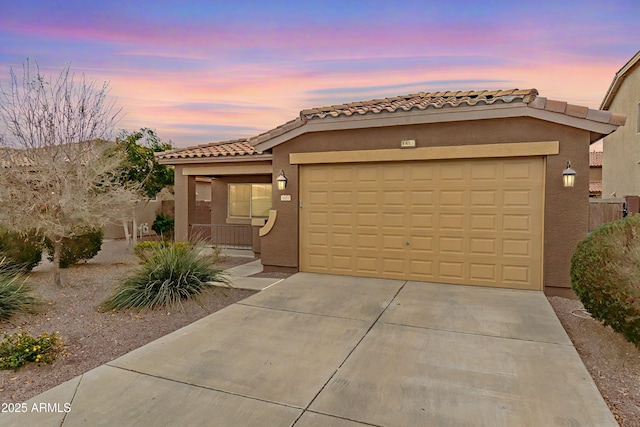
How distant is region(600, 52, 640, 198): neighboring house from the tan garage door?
382 inches

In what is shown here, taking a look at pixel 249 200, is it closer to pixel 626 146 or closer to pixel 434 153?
pixel 434 153

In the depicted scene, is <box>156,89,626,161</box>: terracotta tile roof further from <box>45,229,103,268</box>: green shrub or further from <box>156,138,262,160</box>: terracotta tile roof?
<box>45,229,103,268</box>: green shrub

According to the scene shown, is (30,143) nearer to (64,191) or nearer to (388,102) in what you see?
(64,191)

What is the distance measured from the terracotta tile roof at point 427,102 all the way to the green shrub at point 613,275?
317cm

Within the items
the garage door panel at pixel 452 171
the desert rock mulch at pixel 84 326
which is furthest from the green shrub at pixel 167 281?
the garage door panel at pixel 452 171

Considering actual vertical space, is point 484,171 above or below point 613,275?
above

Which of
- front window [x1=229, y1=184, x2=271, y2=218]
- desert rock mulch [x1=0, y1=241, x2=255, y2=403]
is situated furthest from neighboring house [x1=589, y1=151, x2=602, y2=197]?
desert rock mulch [x1=0, y1=241, x2=255, y2=403]

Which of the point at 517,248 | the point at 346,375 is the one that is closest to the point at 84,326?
the point at 346,375

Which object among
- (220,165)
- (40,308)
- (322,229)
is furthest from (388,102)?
(40,308)

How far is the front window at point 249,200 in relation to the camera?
1372 cm

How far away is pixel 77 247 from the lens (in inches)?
400

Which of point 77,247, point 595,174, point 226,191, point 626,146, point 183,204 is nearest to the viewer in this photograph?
point 77,247

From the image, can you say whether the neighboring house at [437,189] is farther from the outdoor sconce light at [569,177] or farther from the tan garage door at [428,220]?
the outdoor sconce light at [569,177]

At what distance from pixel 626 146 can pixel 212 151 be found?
54.1 ft
